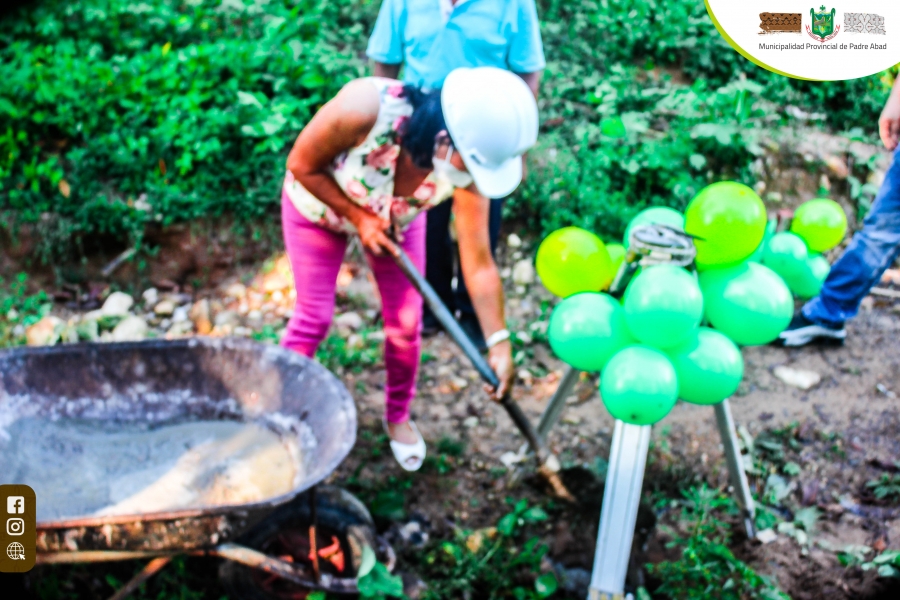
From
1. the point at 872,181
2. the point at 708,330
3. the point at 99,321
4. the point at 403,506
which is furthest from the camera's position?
the point at 872,181

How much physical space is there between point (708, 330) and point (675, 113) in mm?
3388

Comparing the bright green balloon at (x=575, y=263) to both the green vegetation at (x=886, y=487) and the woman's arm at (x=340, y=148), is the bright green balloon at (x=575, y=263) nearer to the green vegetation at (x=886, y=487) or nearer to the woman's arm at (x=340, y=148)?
the woman's arm at (x=340, y=148)

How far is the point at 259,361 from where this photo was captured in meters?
2.46

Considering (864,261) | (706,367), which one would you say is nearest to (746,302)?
(706,367)

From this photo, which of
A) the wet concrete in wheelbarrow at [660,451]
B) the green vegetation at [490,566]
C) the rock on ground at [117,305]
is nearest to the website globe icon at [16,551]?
the wet concrete in wheelbarrow at [660,451]

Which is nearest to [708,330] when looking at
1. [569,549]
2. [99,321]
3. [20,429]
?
[569,549]

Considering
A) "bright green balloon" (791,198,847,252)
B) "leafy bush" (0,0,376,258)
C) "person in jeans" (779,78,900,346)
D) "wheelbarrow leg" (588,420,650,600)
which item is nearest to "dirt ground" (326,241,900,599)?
"person in jeans" (779,78,900,346)

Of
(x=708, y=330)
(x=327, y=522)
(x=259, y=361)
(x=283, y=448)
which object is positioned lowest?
(x=327, y=522)

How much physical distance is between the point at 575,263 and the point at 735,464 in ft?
3.32

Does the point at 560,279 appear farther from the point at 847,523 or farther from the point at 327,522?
the point at 847,523

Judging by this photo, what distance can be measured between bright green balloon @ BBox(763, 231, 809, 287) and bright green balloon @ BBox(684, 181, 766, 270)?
1.41 ft

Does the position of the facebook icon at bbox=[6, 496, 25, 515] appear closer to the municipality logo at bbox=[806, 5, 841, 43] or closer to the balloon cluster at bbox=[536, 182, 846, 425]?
the balloon cluster at bbox=[536, 182, 846, 425]

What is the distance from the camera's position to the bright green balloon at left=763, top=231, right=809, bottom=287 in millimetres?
2395

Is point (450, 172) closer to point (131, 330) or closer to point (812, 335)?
point (131, 330)
